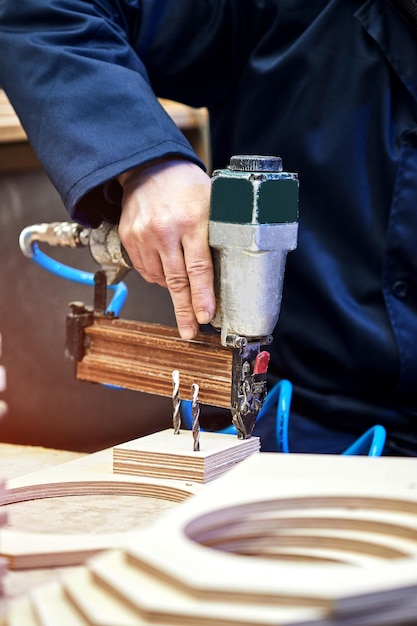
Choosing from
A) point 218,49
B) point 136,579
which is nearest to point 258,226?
point 136,579

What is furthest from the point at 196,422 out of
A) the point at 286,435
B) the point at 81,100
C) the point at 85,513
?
the point at 81,100

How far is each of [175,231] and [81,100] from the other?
0.77 ft

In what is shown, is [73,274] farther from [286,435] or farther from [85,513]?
[85,513]

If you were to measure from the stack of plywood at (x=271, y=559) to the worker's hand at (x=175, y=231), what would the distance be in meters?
0.35

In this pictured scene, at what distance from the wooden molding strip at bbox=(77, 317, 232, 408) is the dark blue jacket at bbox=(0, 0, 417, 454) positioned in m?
0.17

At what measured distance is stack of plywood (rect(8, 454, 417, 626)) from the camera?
0.52m

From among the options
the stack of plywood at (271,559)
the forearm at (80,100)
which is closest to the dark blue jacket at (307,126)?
the forearm at (80,100)

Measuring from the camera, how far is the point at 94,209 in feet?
4.11

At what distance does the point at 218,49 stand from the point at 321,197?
0.32 meters

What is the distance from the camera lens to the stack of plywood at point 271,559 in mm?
521

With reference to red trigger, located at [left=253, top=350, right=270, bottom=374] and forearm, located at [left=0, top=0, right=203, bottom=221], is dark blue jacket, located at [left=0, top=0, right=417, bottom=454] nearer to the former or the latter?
forearm, located at [left=0, top=0, right=203, bottom=221]

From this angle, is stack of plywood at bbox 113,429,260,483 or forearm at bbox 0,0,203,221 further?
forearm at bbox 0,0,203,221

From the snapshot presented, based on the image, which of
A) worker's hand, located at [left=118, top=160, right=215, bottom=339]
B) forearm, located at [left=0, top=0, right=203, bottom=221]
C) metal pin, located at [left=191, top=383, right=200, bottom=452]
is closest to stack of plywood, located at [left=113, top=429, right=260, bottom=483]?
metal pin, located at [left=191, top=383, right=200, bottom=452]

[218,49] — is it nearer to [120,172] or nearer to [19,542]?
[120,172]
